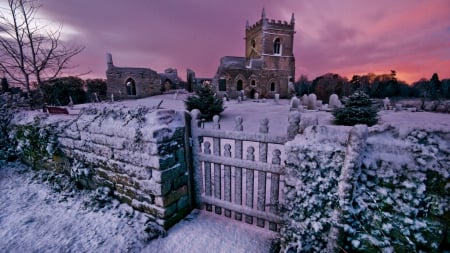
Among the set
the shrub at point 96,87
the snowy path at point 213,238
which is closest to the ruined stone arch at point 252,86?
the shrub at point 96,87

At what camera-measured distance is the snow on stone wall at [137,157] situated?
7.72ft

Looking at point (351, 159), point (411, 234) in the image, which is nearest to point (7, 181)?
point (351, 159)

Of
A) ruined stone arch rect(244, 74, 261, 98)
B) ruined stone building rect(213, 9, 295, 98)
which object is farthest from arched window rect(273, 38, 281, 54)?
ruined stone arch rect(244, 74, 261, 98)

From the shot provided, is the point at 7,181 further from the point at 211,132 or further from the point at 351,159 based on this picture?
the point at 351,159

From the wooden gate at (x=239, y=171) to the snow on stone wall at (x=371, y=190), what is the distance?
1.53ft

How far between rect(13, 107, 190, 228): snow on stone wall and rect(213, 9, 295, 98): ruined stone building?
23.4 meters

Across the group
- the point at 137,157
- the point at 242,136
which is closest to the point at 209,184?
the point at 242,136

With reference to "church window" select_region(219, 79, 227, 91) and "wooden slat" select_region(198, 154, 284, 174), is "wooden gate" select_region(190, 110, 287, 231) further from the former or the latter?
"church window" select_region(219, 79, 227, 91)

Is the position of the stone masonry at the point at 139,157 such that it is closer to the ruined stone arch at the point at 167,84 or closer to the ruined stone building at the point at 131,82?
the ruined stone building at the point at 131,82

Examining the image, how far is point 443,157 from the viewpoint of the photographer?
1.37 metres

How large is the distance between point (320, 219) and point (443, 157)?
3.30 ft

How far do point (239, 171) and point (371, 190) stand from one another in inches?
55.1

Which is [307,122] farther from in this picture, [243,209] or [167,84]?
[167,84]

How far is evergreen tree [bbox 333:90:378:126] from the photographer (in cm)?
722
